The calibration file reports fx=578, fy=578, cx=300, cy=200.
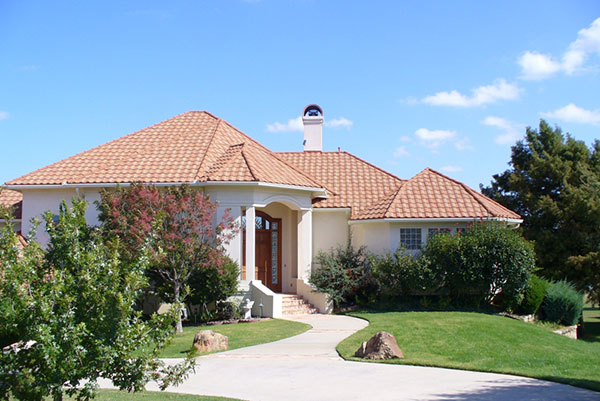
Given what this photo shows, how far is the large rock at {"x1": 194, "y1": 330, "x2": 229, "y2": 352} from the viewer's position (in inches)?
551

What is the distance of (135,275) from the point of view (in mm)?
7480

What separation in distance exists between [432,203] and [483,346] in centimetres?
953

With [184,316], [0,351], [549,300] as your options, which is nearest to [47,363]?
[0,351]

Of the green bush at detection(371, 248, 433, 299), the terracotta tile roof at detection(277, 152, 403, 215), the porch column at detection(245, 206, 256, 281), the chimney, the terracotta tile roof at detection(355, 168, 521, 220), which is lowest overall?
the green bush at detection(371, 248, 433, 299)

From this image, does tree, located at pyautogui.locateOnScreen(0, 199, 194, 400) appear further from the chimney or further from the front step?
the chimney

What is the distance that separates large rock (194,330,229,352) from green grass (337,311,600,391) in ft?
9.52

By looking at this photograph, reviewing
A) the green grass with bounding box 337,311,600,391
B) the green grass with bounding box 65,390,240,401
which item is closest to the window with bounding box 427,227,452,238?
the green grass with bounding box 337,311,600,391

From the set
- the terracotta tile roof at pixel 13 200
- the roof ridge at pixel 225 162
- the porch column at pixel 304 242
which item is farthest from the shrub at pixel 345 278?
the terracotta tile roof at pixel 13 200

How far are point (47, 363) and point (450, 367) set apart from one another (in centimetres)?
844

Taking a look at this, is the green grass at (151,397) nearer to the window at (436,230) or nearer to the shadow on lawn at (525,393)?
the shadow on lawn at (525,393)

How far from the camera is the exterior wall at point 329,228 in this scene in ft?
81.5

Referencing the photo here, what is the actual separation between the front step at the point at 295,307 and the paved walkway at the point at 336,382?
737 cm

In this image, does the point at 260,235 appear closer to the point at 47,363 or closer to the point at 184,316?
the point at 184,316

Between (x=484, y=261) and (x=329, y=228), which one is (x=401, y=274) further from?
(x=329, y=228)
